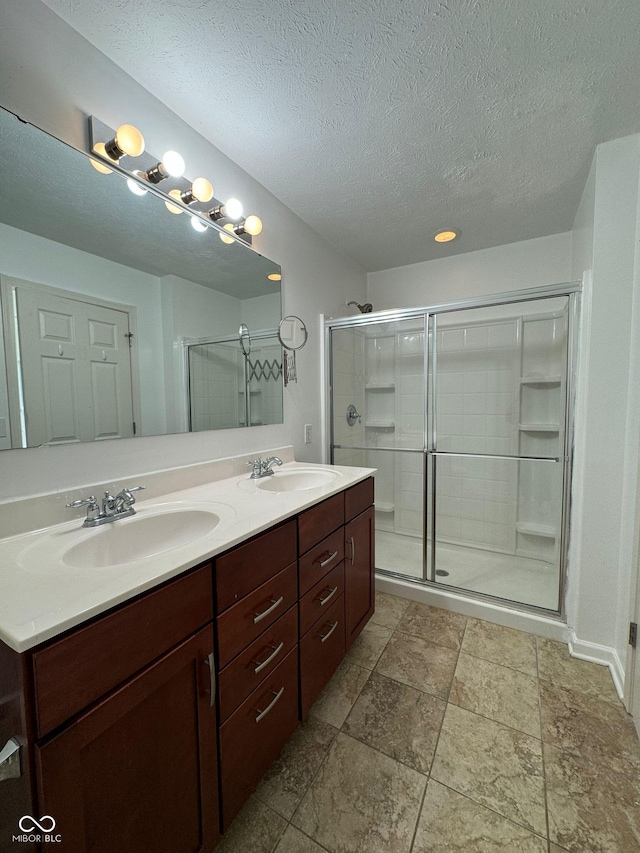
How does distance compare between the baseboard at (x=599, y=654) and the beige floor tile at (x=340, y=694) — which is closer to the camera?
the beige floor tile at (x=340, y=694)

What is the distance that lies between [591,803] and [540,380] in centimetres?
197

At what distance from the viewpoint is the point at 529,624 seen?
1.75 meters

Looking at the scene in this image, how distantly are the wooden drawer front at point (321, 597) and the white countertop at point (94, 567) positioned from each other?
320 mm

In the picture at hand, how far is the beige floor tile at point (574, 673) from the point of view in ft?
4.57

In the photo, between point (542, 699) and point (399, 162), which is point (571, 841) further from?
point (399, 162)

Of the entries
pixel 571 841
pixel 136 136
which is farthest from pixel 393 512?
pixel 136 136

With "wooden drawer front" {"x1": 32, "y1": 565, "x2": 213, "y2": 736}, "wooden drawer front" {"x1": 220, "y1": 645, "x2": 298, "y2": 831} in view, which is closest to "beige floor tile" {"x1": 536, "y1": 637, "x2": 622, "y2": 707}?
"wooden drawer front" {"x1": 220, "y1": 645, "x2": 298, "y2": 831}

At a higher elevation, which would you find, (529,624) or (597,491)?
(597,491)

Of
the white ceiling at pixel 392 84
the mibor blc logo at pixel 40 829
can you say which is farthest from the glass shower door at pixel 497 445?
the mibor blc logo at pixel 40 829

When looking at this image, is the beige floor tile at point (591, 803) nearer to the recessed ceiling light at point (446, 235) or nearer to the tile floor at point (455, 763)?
the tile floor at point (455, 763)

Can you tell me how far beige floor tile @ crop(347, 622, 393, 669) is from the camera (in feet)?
5.16

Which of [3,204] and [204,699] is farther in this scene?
→ [3,204]

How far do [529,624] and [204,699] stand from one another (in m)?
1.71

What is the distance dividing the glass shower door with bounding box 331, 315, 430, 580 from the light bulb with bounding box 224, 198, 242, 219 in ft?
3.60
